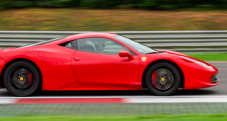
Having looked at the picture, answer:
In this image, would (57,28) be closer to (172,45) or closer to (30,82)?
(172,45)

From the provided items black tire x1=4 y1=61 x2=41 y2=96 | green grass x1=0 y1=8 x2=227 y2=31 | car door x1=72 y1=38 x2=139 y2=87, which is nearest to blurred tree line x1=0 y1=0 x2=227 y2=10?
green grass x1=0 y1=8 x2=227 y2=31

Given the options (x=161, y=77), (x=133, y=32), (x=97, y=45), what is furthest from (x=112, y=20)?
(x=161, y=77)

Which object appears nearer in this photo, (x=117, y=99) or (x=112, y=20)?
(x=117, y=99)

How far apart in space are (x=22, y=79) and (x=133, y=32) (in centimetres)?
616

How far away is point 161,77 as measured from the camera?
6234 millimetres

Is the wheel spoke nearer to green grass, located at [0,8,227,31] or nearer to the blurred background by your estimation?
the blurred background

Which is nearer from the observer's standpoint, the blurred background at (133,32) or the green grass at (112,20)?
the blurred background at (133,32)

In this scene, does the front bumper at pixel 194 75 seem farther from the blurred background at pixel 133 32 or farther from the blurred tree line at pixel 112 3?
the blurred tree line at pixel 112 3

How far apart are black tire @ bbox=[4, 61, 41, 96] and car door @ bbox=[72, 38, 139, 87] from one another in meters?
0.69

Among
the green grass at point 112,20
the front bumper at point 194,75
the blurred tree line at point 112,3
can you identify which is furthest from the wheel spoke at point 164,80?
the blurred tree line at point 112,3

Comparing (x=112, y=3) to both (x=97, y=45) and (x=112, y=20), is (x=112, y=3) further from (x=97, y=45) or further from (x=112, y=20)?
(x=97, y=45)

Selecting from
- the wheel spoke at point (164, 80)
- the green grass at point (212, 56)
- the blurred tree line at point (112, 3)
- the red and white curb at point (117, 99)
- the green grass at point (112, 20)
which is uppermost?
the blurred tree line at point (112, 3)

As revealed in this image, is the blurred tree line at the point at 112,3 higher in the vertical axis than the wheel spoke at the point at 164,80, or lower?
higher

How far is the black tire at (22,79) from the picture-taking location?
6395 mm
